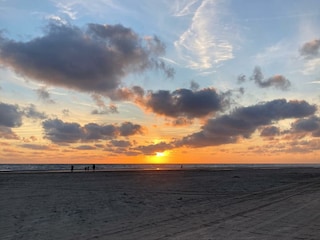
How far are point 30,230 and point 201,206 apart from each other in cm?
891

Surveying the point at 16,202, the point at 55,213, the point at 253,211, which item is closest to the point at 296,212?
the point at 253,211

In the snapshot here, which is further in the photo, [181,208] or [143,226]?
[181,208]

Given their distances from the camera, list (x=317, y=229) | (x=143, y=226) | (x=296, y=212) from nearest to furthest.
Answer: (x=317, y=229), (x=143, y=226), (x=296, y=212)

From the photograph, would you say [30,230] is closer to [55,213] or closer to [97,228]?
[97,228]

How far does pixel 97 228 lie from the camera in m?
12.3

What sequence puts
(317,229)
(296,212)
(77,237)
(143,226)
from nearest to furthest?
1. (77,237)
2. (317,229)
3. (143,226)
4. (296,212)

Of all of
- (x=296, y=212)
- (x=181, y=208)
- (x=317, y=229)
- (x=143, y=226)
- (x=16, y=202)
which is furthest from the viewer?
(x=16, y=202)

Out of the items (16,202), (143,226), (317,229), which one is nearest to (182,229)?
(143,226)

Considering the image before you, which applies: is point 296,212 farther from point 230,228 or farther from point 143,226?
point 143,226

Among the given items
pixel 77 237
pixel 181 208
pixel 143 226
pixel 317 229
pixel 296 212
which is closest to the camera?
pixel 77 237

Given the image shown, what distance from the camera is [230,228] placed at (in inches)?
468

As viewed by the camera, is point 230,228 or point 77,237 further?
point 230,228

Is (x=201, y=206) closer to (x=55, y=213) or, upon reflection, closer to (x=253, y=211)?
(x=253, y=211)

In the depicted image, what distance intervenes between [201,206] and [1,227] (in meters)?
9.59
